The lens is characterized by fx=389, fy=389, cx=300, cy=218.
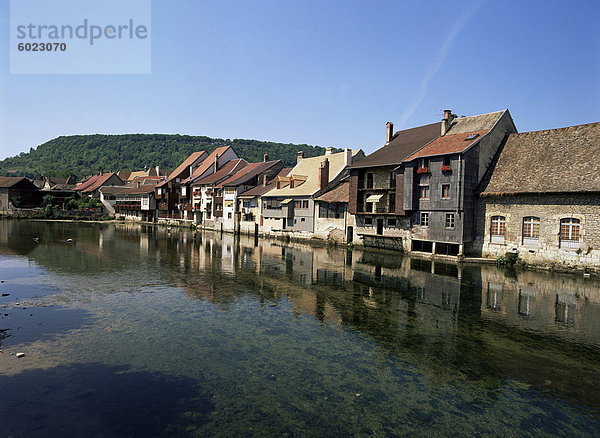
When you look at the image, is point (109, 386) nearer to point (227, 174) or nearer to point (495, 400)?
point (495, 400)

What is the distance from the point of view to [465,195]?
109ft

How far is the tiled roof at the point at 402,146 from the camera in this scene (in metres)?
39.6

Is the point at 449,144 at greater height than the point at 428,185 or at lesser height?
greater

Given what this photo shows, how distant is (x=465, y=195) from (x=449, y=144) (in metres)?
5.42

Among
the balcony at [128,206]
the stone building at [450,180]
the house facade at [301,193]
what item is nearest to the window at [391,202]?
the stone building at [450,180]

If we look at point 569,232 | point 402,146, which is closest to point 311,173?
point 402,146

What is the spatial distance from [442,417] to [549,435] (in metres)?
2.20

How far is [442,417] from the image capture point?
30.0 ft

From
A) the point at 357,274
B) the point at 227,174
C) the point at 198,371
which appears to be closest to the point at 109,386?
the point at 198,371

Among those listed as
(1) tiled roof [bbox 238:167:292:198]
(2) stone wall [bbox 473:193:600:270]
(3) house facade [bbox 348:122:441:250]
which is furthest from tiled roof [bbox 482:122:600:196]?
(1) tiled roof [bbox 238:167:292:198]

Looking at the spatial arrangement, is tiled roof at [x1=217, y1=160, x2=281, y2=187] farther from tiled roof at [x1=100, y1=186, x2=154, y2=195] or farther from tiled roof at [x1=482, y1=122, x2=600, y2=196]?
tiled roof at [x1=482, y1=122, x2=600, y2=196]

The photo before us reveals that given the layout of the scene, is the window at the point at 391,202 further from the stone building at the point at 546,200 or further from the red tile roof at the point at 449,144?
the stone building at the point at 546,200

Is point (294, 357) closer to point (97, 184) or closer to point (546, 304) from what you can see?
point (546, 304)

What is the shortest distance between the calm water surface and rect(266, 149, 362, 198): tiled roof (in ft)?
91.0
